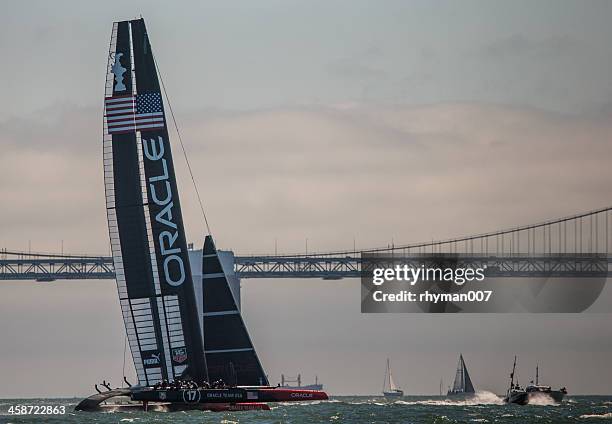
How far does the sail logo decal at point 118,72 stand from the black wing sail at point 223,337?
4.70 metres

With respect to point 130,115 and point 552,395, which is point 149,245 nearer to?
point 130,115

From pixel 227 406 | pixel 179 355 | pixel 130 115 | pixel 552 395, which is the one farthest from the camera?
pixel 552 395

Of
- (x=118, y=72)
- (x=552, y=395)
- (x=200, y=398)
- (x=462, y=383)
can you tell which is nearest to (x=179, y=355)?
(x=200, y=398)

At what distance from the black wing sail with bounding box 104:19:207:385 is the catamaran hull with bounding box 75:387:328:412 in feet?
6.59

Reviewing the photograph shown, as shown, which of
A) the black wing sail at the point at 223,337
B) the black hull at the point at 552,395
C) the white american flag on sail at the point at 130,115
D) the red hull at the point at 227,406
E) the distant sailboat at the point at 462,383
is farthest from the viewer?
the distant sailboat at the point at 462,383

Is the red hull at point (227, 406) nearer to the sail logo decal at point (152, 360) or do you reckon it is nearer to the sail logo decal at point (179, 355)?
the sail logo decal at point (179, 355)

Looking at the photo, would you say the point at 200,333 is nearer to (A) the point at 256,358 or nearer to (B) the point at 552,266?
(A) the point at 256,358

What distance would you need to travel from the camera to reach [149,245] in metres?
42.7

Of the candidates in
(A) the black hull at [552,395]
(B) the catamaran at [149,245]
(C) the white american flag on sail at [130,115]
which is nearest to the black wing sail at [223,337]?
(B) the catamaran at [149,245]

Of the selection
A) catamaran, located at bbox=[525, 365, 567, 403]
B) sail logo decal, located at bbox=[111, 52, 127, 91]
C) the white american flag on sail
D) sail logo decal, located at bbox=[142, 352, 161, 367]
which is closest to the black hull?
catamaran, located at bbox=[525, 365, 567, 403]

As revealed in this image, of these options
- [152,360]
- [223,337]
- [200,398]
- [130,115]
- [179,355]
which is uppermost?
[130,115]

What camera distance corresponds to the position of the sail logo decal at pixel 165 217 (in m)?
42.4

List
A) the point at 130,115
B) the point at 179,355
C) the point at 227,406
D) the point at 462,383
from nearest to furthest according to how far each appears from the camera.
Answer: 1. the point at 227,406
2. the point at 130,115
3. the point at 179,355
4. the point at 462,383

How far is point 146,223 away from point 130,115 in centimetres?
292
